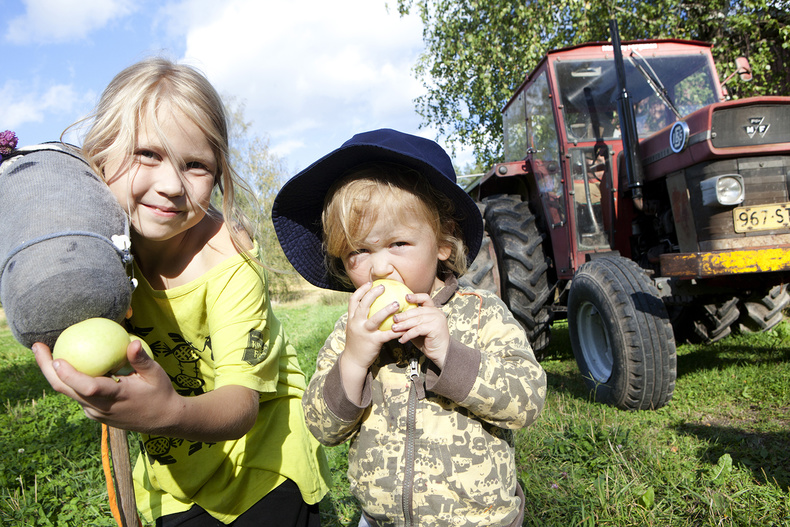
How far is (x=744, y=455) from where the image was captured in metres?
2.79

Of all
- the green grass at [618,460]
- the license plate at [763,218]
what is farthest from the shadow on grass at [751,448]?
the license plate at [763,218]

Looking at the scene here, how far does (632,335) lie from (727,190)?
1.09 m

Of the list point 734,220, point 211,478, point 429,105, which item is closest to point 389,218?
point 211,478

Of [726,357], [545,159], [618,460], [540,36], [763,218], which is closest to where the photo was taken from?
[618,460]

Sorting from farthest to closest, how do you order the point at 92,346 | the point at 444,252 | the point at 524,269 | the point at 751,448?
1. the point at 524,269
2. the point at 751,448
3. the point at 444,252
4. the point at 92,346

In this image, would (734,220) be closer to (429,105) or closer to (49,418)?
(49,418)

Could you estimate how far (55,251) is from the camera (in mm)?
1090

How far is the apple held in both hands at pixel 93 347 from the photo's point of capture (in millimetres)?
1059

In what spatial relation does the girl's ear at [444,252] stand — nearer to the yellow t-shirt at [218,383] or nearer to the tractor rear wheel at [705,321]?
the yellow t-shirt at [218,383]

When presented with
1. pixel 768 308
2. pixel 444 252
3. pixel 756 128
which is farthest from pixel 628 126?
pixel 444 252

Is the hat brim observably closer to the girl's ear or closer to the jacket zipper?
the girl's ear

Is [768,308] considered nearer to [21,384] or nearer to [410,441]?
[410,441]

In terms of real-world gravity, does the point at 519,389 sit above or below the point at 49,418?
above

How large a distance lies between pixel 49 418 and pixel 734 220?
5.04m
